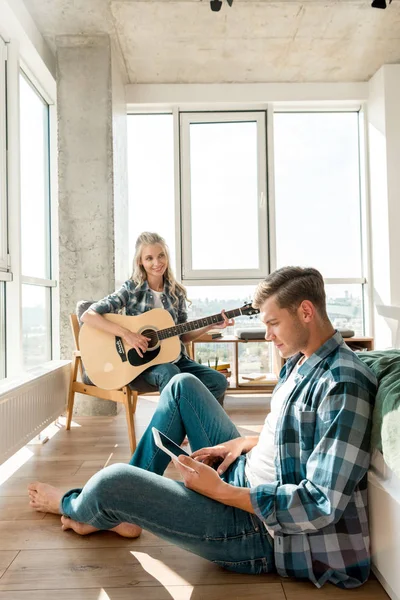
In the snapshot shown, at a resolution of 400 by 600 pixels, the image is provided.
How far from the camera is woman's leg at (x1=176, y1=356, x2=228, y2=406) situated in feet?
8.73

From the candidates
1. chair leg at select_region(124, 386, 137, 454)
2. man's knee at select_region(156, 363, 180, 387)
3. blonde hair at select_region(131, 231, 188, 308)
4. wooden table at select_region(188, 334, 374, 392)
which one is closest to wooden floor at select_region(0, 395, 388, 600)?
chair leg at select_region(124, 386, 137, 454)

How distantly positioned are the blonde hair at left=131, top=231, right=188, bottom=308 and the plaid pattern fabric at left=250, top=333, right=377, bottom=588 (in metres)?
1.76

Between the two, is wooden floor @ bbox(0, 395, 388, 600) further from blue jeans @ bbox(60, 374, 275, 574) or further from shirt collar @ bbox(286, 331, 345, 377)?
shirt collar @ bbox(286, 331, 345, 377)

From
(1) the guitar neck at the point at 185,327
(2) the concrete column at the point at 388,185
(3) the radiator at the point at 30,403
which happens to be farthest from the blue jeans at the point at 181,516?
(2) the concrete column at the point at 388,185

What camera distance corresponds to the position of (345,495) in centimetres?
100

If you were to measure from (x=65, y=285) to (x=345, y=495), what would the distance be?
9.19ft

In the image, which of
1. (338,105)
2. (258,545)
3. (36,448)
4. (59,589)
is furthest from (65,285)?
(338,105)

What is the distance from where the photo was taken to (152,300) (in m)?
2.81

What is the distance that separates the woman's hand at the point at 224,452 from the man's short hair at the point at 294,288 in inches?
17.8

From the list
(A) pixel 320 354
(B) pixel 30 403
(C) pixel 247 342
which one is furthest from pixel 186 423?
(C) pixel 247 342

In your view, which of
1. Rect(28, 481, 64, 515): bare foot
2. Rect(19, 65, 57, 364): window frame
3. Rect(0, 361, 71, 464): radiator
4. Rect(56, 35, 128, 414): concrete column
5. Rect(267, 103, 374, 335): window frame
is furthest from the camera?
Rect(267, 103, 374, 335): window frame

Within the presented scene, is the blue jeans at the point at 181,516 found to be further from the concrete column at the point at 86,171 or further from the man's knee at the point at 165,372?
the concrete column at the point at 86,171

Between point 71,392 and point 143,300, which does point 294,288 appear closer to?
point 143,300

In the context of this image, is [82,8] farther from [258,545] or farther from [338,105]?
[258,545]
